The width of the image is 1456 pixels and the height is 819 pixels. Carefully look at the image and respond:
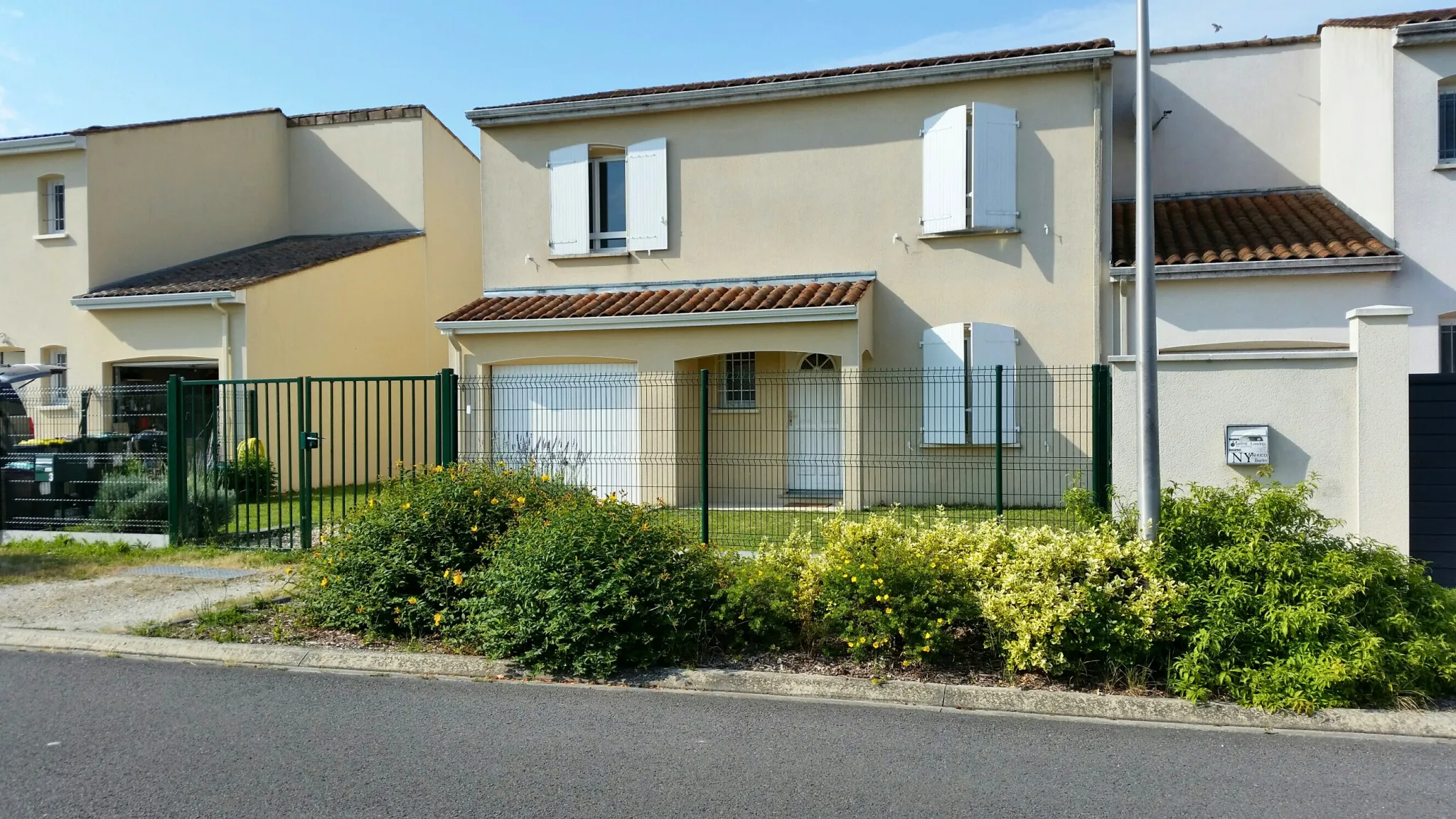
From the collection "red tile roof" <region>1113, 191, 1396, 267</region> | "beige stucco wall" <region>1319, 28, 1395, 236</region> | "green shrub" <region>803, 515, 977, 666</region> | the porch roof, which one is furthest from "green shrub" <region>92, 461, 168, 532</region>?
"beige stucco wall" <region>1319, 28, 1395, 236</region>

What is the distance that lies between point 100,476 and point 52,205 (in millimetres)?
10646

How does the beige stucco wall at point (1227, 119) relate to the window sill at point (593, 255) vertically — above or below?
above

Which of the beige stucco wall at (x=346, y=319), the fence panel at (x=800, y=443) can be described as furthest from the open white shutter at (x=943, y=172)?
the beige stucco wall at (x=346, y=319)

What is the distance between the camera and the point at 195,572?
1026 centimetres

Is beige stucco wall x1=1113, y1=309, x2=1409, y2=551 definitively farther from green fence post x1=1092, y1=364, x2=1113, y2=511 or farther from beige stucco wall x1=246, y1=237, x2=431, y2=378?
beige stucco wall x1=246, y1=237, x2=431, y2=378

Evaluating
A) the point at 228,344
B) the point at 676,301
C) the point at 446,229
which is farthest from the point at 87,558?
the point at 446,229

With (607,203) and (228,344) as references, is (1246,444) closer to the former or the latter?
(607,203)

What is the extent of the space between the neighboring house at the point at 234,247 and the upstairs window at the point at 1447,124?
707 inches

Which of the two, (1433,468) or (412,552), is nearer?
(412,552)

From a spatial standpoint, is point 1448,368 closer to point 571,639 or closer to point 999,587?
point 999,587

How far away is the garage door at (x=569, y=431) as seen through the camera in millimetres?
11867

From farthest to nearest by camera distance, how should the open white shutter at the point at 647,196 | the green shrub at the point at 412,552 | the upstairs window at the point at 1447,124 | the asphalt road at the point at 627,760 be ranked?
the open white shutter at the point at 647,196
the upstairs window at the point at 1447,124
the green shrub at the point at 412,552
the asphalt road at the point at 627,760

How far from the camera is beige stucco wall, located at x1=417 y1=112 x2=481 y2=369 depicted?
71.7 ft

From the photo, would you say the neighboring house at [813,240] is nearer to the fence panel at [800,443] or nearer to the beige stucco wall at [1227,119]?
the fence panel at [800,443]
